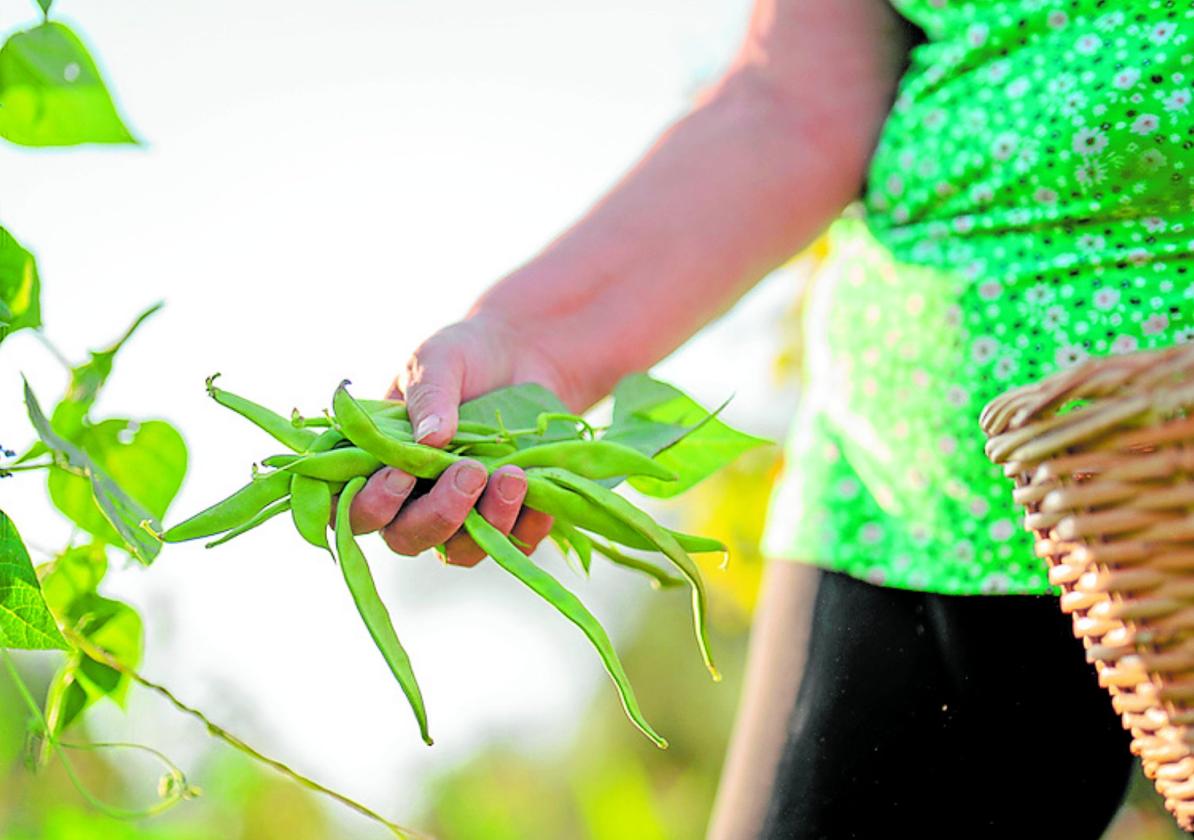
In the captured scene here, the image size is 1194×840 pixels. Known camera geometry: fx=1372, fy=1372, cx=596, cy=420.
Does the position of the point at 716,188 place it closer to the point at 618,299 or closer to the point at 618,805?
the point at 618,299

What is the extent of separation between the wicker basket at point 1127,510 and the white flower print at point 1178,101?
26 cm

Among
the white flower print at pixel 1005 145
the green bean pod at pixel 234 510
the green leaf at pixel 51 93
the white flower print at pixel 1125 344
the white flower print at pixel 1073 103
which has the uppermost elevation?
the green leaf at pixel 51 93

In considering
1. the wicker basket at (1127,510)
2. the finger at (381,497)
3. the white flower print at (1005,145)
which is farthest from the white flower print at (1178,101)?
the finger at (381,497)

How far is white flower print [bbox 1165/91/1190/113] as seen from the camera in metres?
0.94

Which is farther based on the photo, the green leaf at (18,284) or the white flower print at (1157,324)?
the white flower print at (1157,324)

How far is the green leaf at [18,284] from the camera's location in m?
0.74

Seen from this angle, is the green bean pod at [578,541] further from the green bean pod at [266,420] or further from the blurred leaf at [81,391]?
the blurred leaf at [81,391]

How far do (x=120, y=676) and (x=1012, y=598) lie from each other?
0.63 meters

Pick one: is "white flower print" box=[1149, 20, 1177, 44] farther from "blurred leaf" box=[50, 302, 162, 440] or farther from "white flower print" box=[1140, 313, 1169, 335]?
"blurred leaf" box=[50, 302, 162, 440]

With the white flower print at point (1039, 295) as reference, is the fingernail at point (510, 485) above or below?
above

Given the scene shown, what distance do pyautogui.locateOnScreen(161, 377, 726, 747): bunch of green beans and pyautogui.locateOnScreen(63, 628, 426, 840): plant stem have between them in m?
0.11

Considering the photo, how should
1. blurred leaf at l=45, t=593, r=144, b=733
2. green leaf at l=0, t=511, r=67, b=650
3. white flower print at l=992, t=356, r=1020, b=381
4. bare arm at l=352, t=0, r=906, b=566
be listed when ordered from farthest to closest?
bare arm at l=352, t=0, r=906, b=566, white flower print at l=992, t=356, r=1020, b=381, blurred leaf at l=45, t=593, r=144, b=733, green leaf at l=0, t=511, r=67, b=650

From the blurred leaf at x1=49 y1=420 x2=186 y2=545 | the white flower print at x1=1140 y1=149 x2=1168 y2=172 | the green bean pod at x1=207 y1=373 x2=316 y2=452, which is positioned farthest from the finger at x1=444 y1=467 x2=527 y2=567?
the white flower print at x1=1140 y1=149 x2=1168 y2=172

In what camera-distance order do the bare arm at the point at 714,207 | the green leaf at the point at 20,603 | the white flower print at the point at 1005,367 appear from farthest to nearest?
the bare arm at the point at 714,207 < the white flower print at the point at 1005,367 < the green leaf at the point at 20,603
